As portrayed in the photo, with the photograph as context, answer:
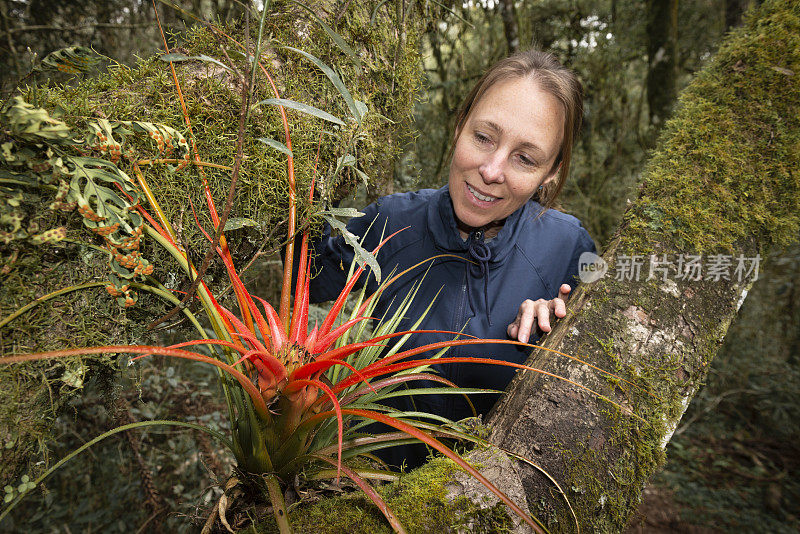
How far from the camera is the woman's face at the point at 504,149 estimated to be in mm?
1674

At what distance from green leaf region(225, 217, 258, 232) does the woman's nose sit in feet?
3.16

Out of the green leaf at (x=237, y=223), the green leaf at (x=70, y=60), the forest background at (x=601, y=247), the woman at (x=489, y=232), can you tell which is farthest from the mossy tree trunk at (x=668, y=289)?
the forest background at (x=601, y=247)

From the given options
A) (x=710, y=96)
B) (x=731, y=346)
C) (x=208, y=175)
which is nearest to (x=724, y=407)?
(x=731, y=346)

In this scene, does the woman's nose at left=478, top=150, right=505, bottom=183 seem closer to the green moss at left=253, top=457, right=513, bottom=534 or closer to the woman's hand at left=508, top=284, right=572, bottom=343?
the woman's hand at left=508, top=284, right=572, bottom=343

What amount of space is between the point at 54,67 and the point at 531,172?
154 centimetres

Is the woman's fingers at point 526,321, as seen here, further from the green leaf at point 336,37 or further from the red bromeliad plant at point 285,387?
the green leaf at point 336,37

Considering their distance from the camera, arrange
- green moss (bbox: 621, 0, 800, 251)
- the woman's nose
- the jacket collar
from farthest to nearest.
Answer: the jacket collar, the woman's nose, green moss (bbox: 621, 0, 800, 251)

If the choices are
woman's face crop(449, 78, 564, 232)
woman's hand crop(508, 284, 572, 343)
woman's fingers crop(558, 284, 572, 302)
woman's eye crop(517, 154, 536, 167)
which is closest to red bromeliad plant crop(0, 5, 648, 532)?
woman's hand crop(508, 284, 572, 343)

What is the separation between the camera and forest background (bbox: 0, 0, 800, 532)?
9.89 feet

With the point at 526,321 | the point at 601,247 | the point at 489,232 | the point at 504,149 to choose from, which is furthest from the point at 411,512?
the point at 601,247

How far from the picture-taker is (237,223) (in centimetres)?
109

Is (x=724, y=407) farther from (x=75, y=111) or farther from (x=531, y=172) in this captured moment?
(x=75, y=111)

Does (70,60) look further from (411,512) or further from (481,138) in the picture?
(481,138)

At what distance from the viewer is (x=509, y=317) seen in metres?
1.85
